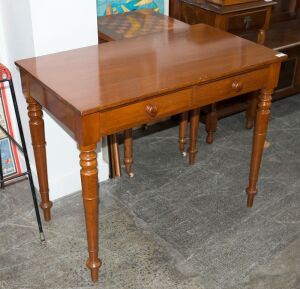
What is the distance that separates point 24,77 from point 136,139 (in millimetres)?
1297

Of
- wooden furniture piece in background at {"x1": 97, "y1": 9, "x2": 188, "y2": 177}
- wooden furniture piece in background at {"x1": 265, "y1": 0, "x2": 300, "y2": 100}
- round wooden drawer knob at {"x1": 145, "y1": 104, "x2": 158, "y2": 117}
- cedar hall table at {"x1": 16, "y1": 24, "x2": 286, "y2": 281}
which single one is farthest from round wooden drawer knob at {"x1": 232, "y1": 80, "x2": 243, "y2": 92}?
wooden furniture piece in background at {"x1": 265, "y1": 0, "x2": 300, "y2": 100}

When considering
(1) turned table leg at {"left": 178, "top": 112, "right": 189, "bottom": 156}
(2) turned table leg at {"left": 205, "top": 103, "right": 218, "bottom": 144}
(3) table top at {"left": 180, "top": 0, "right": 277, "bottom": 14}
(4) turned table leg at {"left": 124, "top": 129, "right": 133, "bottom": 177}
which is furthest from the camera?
(2) turned table leg at {"left": 205, "top": 103, "right": 218, "bottom": 144}

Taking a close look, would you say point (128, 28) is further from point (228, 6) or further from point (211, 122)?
point (211, 122)

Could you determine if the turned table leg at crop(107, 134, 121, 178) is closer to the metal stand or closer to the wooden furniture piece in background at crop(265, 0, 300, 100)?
the metal stand

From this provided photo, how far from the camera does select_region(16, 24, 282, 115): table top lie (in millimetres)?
1726

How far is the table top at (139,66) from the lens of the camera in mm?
1726

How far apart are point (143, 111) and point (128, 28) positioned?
949 millimetres

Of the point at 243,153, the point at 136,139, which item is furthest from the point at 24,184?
the point at 243,153

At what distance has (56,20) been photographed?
218 cm

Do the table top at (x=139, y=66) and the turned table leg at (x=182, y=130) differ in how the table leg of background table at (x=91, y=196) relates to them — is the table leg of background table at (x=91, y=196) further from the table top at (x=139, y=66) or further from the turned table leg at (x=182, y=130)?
the turned table leg at (x=182, y=130)

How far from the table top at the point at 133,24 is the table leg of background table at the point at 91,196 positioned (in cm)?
92

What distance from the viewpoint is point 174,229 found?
2.38 meters

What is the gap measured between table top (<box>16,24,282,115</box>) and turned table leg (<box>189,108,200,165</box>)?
0.59 metres

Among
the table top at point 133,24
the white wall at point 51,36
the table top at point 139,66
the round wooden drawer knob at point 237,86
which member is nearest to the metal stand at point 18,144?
the table top at point 139,66
